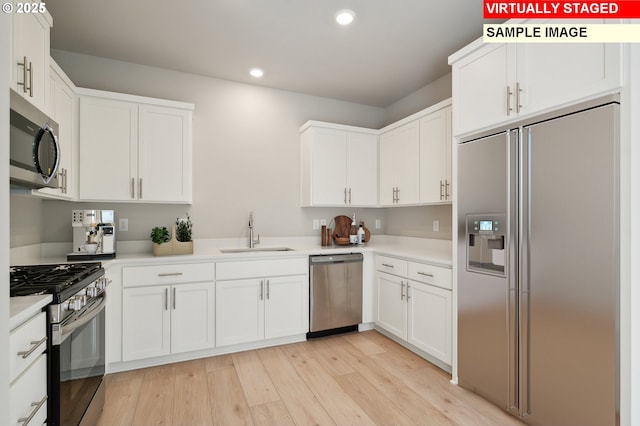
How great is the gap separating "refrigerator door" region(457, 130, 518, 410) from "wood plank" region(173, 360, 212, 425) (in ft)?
6.00

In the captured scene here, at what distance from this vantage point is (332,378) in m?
2.50

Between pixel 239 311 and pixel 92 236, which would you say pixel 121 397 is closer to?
pixel 239 311

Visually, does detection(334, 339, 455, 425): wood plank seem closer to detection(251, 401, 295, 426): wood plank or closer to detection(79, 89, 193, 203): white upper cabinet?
detection(251, 401, 295, 426): wood plank

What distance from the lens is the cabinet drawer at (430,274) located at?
99.9 inches

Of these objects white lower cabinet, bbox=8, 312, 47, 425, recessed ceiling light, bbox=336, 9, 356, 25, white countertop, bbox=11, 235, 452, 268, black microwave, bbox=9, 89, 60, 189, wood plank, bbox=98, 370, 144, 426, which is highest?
recessed ceiling light, bbox=336, 9, 356, 25

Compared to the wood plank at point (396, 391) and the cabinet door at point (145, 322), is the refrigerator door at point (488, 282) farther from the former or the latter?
the cabinet door at point (145, 322)

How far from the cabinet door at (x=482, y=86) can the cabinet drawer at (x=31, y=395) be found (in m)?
Answer: 2.72

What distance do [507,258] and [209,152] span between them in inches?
115

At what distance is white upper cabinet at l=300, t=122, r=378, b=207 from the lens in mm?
3617

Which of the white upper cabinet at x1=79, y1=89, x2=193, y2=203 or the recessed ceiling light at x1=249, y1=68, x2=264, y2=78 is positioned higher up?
the recessed ceiling light at x1=249, y1=68, x2=264, y2=78

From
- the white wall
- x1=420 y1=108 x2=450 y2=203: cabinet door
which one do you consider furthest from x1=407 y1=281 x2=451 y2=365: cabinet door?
the white wall

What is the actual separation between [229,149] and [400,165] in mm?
1901

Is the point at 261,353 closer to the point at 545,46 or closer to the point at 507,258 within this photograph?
the point at 507,258

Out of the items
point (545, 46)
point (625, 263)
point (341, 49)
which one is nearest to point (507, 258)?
point (625, 263)
